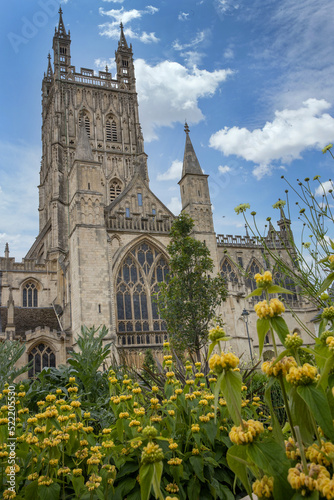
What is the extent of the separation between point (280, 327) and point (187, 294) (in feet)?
45.4

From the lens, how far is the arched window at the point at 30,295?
108ft

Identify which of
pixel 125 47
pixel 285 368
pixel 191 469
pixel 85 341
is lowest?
pixel 191 469

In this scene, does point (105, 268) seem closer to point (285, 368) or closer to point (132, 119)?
point (285, 368)

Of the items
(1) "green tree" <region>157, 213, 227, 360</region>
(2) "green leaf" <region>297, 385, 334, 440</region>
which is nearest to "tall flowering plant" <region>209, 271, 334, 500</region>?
(2) "green leaf" <region>297, 385, 334, 440</region>

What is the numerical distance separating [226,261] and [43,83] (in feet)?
101

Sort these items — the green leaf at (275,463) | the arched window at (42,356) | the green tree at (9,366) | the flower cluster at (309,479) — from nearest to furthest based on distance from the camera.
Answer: the flower cluster at (309,479), the green leaf at (275,463), the green tree at (9,366), the arched window at (42,356)

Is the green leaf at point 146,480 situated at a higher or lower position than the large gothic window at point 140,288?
lower

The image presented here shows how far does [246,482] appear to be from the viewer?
5.77ft

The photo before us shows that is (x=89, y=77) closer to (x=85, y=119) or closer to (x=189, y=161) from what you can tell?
(x=85, y=119)

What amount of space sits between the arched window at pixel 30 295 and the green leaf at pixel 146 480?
1292 inches

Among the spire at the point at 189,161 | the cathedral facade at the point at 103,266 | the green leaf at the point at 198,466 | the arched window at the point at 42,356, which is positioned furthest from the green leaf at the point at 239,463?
the spire at the point at 189,161

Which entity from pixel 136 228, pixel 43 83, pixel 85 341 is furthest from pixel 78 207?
pixel 43 83

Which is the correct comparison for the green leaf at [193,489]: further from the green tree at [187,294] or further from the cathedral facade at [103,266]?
the green tree at [187,294]

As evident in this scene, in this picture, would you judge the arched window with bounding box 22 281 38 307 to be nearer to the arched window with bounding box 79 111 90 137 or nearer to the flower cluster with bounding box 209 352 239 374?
the arched window with bounding box 79 111 90 137
